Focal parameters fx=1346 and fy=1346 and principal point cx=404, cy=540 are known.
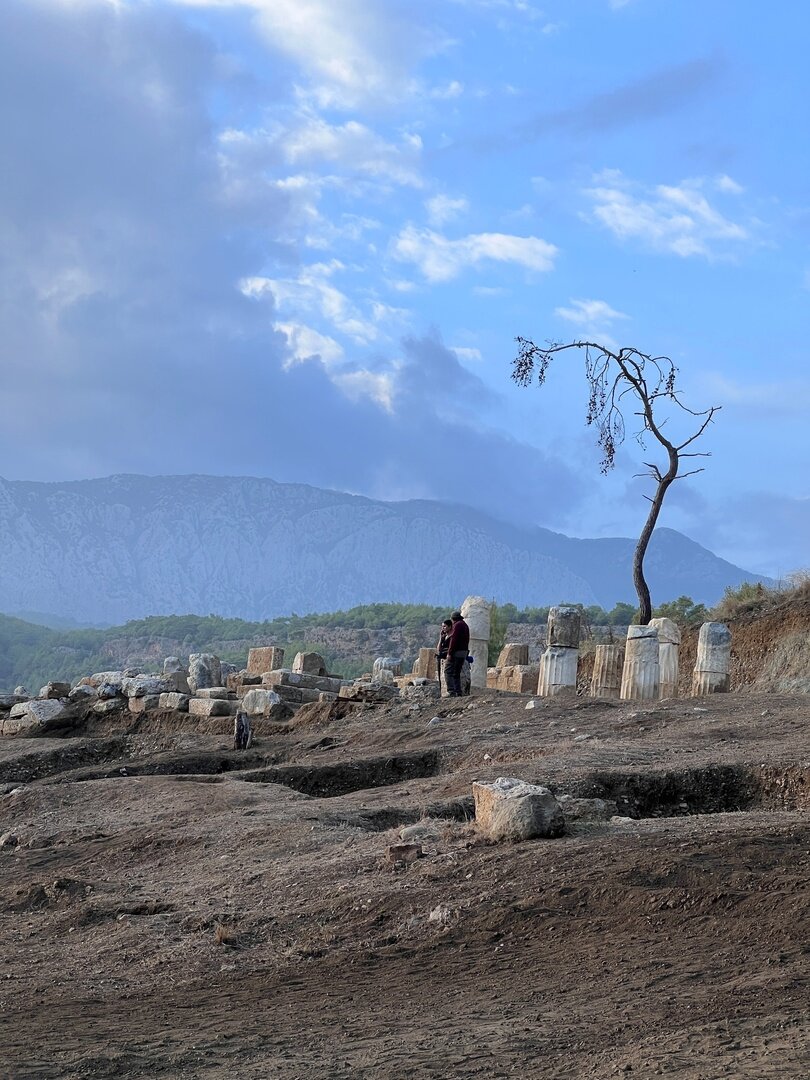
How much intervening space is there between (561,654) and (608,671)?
1.52m

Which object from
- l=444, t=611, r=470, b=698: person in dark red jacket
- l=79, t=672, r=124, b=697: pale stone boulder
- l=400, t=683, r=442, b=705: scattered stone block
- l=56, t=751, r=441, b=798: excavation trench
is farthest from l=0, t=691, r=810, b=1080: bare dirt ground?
l=79, t=672, r=124, b=697: pale stone boulder

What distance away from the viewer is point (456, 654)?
21609mm

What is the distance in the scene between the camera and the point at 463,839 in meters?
10.1

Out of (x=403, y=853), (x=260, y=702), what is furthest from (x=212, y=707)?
(x=403, y=853)

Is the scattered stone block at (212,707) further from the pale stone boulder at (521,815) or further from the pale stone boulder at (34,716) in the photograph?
the pale stone boulder at (521,815)

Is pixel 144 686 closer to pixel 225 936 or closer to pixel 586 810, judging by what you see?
pixel 586 810

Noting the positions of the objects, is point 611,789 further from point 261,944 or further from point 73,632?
point 73,632

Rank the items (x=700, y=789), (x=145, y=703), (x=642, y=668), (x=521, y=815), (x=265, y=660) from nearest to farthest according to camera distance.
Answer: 1. (x=521, y=815)
2. (x=700, y=789)
3. (x=642, y=668)
4. (x=145, y=703)
5. (x=265, y=660)

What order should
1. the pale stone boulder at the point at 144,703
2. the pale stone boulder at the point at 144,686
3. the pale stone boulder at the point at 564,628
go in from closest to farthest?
the pale stone boulder at the point at 564,628 < the pale stone boulder at the point at 144,703 < the pale stone boulder at the point at 144,686

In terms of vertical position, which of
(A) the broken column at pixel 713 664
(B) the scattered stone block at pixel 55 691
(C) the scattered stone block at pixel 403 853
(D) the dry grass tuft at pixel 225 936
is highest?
(A) the broken column at pixel 713 664

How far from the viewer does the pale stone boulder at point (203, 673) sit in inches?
1041

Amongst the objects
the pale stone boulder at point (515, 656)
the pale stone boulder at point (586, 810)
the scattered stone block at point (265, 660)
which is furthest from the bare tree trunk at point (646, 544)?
the pale stone boulder at point (586, 810)

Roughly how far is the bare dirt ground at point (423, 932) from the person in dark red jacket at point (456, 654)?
6759 millimetres

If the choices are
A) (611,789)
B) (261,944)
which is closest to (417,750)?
(611,789)
